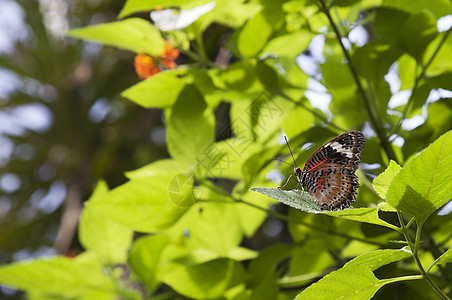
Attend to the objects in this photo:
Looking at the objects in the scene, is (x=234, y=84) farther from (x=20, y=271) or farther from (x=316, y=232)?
(x=20, y=271)

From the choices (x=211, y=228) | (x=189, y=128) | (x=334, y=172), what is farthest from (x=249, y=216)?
(x=334, y=172)

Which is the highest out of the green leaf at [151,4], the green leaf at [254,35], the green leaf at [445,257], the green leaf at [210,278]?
the green leaf at [151,4]

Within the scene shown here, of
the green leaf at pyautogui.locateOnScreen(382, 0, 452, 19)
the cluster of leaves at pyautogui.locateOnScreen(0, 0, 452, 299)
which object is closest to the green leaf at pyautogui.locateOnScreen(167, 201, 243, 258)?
the cluster of leaves at pyautogui.locateOnScreen(0, 0, 452, 299)

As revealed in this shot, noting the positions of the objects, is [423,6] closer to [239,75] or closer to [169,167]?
[239,75]

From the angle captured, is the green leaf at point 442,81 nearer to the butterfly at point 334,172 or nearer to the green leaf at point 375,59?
the green leaf at point 375,59

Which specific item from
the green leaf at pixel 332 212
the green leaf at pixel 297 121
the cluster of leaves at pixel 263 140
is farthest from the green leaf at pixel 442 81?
the green leaf at pixel 332 212

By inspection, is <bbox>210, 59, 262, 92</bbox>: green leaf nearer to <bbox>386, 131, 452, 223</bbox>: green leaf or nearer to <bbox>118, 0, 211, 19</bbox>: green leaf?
<bbox>118, 0, 211, 19</bbox>: green leaf
